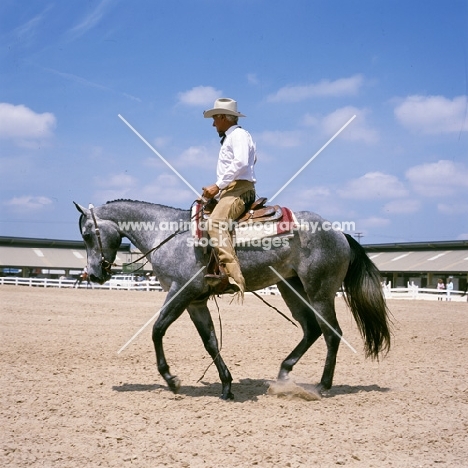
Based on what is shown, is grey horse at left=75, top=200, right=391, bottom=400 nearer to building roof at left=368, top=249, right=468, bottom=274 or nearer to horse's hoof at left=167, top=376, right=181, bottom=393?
horse's hoof at left=167, top=376, right=181, bottom=393

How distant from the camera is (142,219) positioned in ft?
23.0

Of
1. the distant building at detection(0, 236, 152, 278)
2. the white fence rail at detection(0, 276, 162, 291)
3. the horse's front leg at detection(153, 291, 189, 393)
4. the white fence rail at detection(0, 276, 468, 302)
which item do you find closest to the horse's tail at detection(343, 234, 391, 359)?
the horse's front leg at detection(153, 291, 189, 393)

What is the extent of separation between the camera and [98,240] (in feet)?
22.8

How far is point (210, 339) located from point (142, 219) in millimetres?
1747

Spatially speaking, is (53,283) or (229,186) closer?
(229,186)

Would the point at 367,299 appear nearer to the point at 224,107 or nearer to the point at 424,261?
the point at 224,107

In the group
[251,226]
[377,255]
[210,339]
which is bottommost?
[210,339]

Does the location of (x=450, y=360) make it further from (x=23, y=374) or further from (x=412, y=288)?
(x=412, y=288)

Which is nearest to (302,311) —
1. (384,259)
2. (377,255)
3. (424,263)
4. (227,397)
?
(227,397)

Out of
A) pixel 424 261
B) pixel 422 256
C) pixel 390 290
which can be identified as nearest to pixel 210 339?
pixel 390 290

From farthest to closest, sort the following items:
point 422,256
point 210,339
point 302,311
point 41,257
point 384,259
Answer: point 41,257 < point 384,259 < point 422,256 < point 302,311 < point 210,339

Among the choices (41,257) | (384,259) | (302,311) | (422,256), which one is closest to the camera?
(302,311)

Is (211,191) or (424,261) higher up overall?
(424,261)

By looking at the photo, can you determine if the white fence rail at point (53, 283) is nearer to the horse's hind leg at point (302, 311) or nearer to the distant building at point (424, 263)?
the distant building at point (424, 263)
